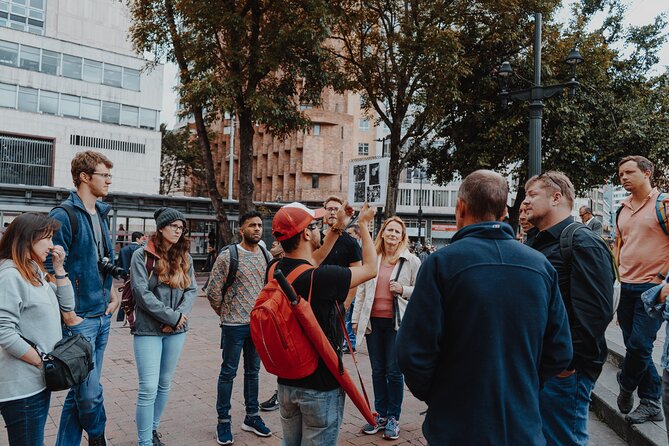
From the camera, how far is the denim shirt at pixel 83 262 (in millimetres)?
3594

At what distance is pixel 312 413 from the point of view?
Result: 111 inches

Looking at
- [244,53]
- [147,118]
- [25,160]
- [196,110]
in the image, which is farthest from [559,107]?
[25,160]

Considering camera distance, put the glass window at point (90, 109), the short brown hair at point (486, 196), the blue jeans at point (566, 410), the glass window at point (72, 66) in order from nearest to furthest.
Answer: the short brown hair at point (486, 196) → the blue jeans at point (566, 410) → the glass window at point (72, 66) → the glass window at point (90, 109)

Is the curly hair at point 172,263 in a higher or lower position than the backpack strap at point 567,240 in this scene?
lower

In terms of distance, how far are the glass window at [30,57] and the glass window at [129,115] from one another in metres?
5.98

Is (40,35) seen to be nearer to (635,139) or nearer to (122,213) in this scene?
(122,213)

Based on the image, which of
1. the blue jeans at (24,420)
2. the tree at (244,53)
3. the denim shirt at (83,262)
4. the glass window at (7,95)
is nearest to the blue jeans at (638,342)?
the denim shirt at (83,262)

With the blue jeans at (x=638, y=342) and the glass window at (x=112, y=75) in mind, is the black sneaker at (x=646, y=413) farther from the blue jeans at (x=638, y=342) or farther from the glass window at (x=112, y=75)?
the glass window at (x=112, y=75)

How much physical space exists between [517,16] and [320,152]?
3473cm

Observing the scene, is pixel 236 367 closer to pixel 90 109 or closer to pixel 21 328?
pixel 21 328

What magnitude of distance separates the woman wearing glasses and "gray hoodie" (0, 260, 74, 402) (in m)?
1.04

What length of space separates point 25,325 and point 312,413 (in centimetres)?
169

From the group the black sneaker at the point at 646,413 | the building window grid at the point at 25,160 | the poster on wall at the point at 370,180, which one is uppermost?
the building window grid at the point at 25,160

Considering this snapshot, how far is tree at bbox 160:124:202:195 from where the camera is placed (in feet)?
141
